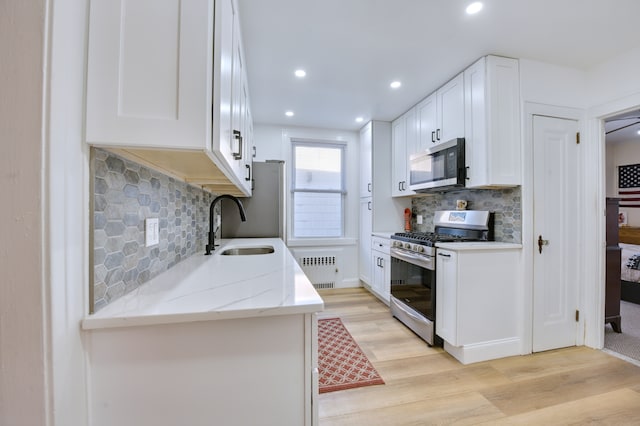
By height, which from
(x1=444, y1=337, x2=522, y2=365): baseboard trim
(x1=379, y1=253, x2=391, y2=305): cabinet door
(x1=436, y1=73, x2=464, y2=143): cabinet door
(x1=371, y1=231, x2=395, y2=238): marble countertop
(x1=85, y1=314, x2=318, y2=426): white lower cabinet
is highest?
(x1=436, y1=73, x2=464, y2=143): cabinet door

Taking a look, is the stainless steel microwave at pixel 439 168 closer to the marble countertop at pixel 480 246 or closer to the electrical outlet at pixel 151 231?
the marble countertop at pixel 480 246

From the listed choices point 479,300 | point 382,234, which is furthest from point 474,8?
point 382,234

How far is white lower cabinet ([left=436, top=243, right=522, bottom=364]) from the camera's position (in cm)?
197

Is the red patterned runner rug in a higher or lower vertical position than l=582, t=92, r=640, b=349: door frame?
Result: lower

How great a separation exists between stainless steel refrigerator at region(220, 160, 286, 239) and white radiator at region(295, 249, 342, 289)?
83cm

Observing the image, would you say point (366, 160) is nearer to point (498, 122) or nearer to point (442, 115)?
point (442, 115)

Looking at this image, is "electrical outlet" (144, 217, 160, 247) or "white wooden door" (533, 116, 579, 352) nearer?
"electrical outlet" (144, 217, 160, 247)

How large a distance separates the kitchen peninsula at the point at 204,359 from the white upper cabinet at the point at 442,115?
2.34 m

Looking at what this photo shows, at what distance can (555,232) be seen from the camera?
7.04 feet

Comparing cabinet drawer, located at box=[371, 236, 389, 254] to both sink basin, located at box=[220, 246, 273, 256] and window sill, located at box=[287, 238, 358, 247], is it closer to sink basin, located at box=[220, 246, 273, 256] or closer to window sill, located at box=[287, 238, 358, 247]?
window sill, located at box=[287, 238, 358, 247]

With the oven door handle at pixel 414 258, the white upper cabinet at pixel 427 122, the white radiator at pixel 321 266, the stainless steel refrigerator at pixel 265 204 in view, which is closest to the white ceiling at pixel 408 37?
the white upper cabinet at pixel 427 122

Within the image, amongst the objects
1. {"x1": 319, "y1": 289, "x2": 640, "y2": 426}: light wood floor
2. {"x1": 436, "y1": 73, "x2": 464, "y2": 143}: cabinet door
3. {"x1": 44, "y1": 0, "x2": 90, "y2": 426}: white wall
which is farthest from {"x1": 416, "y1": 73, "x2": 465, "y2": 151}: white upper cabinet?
{"x1": 44, "y1": 0, "x2": 90, "y2": 426}: white wall

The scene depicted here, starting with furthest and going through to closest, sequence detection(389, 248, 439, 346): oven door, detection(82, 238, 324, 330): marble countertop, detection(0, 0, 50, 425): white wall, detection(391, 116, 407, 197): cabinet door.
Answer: detection(391, 116, 407, 197): cabinet door, detection(389, 248, 439, 346): oven door, detection(82, 238, 324, 330): marble countertop, detection(0, 0, 50, 425): white wall

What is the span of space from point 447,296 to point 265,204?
216 cm
